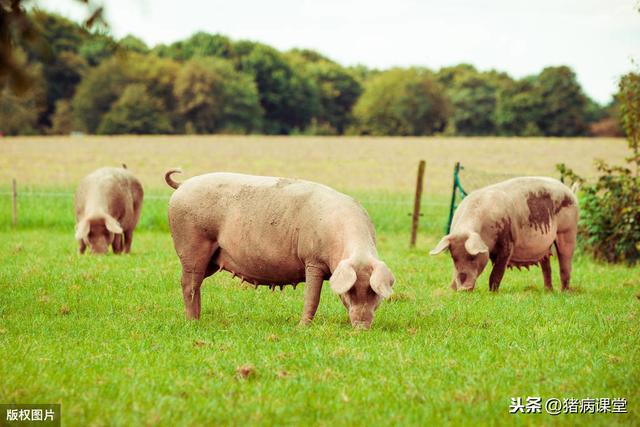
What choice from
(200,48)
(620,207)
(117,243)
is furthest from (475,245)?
(200,48)

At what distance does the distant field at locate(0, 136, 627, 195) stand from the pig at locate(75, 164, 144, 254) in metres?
14.4

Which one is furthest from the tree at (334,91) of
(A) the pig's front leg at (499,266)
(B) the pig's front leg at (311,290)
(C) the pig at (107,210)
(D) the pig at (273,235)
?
(B) the pig's front leg at (311,290)

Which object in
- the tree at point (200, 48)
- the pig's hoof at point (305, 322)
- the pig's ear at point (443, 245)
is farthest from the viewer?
the tree at point (200, 48)

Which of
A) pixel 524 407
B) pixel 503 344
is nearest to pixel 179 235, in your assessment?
pixel 503 344

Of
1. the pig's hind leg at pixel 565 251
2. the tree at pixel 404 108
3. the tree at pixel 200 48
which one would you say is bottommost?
the pig's hind leg at pixel 565 251

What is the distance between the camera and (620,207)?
53.0ft

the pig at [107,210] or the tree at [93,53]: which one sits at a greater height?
the tree at [93,53]

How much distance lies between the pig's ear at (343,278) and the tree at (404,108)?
3215 inches

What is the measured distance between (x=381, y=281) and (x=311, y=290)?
98cm

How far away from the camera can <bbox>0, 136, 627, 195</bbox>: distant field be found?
3678cm

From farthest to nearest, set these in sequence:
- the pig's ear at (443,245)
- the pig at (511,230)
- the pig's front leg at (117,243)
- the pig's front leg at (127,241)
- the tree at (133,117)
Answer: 1. the tree at (133,117)
2. the pig's front leg at (127,241)
3. the pig's front leg at (117,243)
4. the pig at (511,230)
5. the pig's ear at (443,245)

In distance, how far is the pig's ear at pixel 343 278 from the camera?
778 centimetres

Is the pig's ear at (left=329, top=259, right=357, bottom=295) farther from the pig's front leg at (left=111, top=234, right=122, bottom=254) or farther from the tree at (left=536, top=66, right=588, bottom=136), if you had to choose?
the tree at (left=536, top=66, right=588, bottom=136)

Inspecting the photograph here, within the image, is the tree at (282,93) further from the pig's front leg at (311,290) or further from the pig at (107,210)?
the pig's front leg at (311,290)
